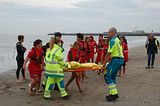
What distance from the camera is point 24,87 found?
11602mm

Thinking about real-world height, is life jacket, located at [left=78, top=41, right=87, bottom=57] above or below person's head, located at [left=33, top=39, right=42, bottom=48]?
below

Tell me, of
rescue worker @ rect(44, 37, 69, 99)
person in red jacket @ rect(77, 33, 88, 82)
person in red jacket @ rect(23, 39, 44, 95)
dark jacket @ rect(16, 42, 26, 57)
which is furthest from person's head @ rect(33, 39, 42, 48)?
dark jacket @ rect(16, 42, 26, 57)

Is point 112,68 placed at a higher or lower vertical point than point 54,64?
lower

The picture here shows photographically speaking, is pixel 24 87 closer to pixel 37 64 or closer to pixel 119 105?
pixel 37 64

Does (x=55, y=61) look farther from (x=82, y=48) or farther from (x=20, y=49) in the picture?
(x=20, y=49)

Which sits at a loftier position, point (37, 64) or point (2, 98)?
point (37, 64)

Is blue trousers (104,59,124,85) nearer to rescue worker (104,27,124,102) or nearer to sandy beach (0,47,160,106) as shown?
rescue worker (104,27,124,102)

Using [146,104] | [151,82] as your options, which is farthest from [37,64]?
[151,82]

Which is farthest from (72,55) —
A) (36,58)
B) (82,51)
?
(82,51)

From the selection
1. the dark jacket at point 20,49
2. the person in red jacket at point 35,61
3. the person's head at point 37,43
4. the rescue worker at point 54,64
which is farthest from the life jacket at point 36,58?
the dark jacket at point 20,49

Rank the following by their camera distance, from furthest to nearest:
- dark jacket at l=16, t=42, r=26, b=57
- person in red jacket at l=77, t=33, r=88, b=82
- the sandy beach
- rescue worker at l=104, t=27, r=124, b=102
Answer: dark jacket at l=16, t=42, r=26, b=57 < person in red jacket at l=77, t=33, r=88, b=82 < rescue worker at l=104, t=27, r=124, b=102 < the sandy beach

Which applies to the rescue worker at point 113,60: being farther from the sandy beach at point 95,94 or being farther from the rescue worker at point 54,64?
the rescue worker at point 54,64

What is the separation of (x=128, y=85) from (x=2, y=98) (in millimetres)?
4187

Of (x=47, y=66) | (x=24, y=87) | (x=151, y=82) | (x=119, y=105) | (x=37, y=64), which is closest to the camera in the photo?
(x=119, y=105)
